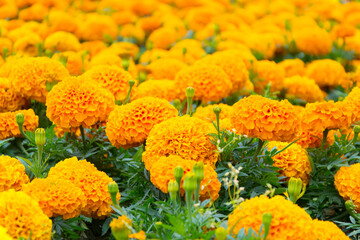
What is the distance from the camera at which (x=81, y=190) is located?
211 centimetres

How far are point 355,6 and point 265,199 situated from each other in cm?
485

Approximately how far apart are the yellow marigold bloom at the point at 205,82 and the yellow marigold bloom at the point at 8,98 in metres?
0.96

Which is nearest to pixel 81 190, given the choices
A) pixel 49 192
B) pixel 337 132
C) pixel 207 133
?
pixel 49 192

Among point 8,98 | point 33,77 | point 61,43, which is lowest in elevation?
point 61,43

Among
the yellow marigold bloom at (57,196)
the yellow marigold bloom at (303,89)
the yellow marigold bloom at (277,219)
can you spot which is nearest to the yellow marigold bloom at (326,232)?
the yellow marigold bloom at (277,219)

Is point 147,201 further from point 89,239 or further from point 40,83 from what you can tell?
point 40,83

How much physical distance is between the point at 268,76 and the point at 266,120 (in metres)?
1.81

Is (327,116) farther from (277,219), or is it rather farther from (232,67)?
(232,67)

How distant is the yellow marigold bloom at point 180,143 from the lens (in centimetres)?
217

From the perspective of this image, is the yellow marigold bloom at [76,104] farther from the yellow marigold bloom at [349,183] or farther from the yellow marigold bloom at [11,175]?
the yellow marigold bloom at [349,183]

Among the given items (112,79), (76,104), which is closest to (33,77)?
(112,79)

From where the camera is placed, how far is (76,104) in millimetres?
2373

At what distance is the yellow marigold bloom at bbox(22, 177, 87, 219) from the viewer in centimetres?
199

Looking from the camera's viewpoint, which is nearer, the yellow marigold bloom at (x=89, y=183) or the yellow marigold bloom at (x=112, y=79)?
the yellow marigold bloom at (x=89, y=183)
